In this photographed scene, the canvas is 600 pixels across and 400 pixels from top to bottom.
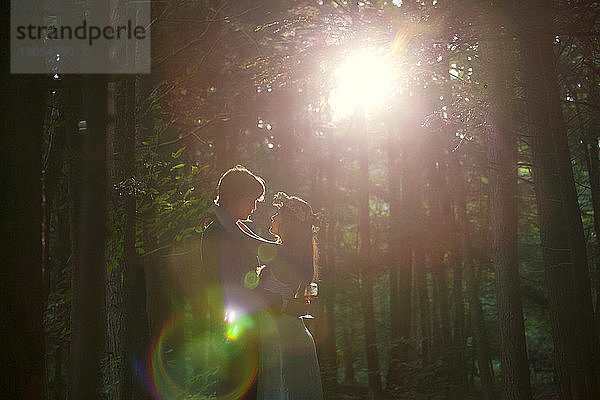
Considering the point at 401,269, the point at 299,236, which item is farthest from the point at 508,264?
the point at 401,269

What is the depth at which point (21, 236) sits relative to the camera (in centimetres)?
385

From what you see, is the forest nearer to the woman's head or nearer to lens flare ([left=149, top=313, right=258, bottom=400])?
lens flare ([left=149, top=313, right=258, bottom=400])

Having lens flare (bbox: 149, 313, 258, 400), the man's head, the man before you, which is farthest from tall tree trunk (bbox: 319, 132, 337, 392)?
the man's head

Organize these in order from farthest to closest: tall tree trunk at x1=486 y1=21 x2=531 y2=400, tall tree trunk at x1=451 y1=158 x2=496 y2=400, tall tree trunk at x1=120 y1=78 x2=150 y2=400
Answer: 1. tall tree trunk at x1=451 y1=158 x2=496 y2=400
2. tall tree trunk at x1=486 y1=21 x2=531 y2=400
3. tall tree trunk at x1=120 y1=78 x2=150 y2=400

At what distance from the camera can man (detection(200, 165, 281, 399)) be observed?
465 cm

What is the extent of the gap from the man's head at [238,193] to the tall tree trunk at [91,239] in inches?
38.3

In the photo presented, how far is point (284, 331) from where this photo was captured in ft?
16.0

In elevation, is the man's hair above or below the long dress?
above

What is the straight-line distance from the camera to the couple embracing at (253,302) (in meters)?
4.66

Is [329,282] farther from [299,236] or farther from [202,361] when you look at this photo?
[299,236]

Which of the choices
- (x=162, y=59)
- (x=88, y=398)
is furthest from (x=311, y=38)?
(x=88, y=398)

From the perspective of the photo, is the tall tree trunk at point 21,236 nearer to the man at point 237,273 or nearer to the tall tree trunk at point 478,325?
the man at point 237,273

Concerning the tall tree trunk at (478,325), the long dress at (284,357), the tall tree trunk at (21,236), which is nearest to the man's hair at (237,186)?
the long dress at (284,357)

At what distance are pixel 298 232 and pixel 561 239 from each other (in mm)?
5569
